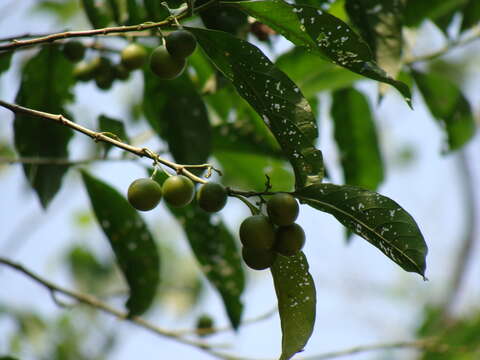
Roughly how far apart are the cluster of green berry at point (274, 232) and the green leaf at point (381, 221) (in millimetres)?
54

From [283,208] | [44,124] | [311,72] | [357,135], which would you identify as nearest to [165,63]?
[283,208]

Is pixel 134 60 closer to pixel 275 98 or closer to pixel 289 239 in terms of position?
pixel 275 98


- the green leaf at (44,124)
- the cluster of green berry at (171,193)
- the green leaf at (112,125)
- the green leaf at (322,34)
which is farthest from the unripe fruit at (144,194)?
the green leaf at (44,124)

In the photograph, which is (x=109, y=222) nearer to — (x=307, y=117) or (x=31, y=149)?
(x=31, y=149)

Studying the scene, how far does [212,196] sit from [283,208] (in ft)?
0.34

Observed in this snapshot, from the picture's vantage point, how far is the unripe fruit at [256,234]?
0.93 m

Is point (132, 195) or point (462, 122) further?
point (462, 122)

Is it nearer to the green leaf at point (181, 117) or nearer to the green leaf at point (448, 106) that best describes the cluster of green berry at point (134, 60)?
the green leaf at point (181, 117)

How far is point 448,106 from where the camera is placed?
1900mm

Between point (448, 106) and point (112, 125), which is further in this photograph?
point (448, 106)

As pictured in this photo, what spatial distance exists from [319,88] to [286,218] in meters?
0.91

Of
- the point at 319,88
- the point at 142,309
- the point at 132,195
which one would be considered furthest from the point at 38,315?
the point at 132,195

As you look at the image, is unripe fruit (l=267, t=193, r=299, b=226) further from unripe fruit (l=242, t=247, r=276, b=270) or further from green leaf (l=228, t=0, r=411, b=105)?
green leaf (l=228, t=0, r=411, b=105)

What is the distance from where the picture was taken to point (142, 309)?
1715 mm
